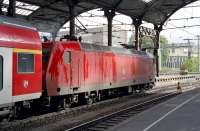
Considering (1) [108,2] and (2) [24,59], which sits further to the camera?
(1) [108,2]

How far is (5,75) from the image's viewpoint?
44.4ft

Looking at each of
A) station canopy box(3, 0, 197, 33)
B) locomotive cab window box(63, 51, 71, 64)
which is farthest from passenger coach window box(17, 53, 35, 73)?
station canopy box(3, 0, 197, 33)

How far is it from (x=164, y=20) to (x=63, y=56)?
123ft

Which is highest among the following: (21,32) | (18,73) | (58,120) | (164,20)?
(164,20)

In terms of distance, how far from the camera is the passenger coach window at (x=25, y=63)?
14.5 meters

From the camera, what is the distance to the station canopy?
4147 cm

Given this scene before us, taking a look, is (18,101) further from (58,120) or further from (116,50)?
(116,50)

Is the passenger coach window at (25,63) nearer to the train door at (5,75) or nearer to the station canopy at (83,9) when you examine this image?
the train door at (5,75)

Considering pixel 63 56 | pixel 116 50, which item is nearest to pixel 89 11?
pixel 116 50

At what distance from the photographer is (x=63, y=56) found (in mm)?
19766

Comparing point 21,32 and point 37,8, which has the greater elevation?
point 37,8

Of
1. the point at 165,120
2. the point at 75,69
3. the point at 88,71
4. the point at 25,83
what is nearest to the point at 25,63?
the point at 25,83

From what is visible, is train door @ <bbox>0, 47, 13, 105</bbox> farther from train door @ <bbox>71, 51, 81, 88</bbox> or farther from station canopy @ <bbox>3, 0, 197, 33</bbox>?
station canopy @ <bbox>3, 0, 197, 33</bbox>

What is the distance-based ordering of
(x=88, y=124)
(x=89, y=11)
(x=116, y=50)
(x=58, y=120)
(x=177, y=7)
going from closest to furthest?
1. (x=88, y=124)
2. (x=58, y=120)
3. (x=116, y=50)
4. (x=89, y=11)
5. (x=177, y=7)
